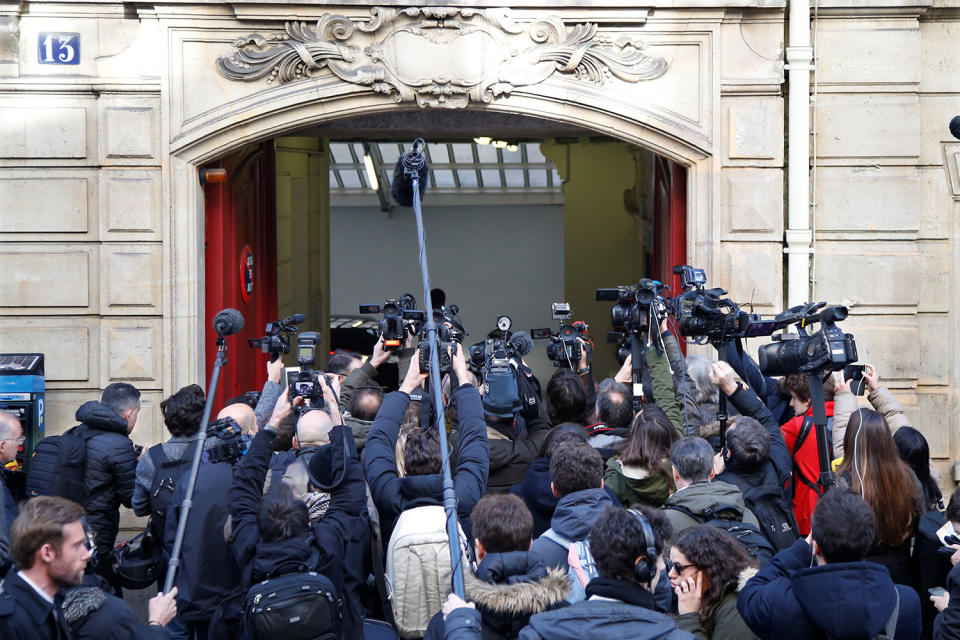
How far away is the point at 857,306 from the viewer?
7.48m

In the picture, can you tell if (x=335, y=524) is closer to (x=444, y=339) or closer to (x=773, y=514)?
(x=444, y=339)

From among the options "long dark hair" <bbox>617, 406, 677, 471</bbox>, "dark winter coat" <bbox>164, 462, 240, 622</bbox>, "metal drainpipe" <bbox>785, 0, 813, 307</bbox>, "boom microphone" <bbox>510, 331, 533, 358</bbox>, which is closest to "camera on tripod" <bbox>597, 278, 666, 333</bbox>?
"boom microphone" <bbox>510, 331, 533, 358</bbox>

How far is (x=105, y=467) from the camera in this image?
5.56 metres

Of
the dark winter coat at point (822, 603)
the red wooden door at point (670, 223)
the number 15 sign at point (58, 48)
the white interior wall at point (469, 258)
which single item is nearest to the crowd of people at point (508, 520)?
the dark winter coat at point (822, 603)

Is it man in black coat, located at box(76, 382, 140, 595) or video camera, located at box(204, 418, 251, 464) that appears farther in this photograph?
man in black coat, located at box(76, 382, 140, 595)

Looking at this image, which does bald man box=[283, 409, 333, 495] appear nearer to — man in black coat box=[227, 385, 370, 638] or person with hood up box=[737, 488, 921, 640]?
man in black coat box=[227, 385, 370, 638]

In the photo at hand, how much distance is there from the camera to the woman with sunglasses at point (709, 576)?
136 inches

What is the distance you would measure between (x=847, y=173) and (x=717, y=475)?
11.6 feet

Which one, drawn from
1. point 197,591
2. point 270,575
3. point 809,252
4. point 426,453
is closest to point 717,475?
A: point 426,453

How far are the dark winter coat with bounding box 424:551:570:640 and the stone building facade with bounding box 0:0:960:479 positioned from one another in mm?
4273

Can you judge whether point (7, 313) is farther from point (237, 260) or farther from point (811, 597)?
point (811, 597)

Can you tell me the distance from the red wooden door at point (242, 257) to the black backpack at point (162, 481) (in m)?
2.68

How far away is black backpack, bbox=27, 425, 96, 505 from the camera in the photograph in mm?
5492

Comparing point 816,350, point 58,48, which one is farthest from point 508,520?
point 58,48
